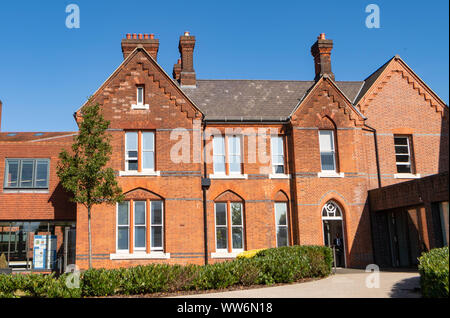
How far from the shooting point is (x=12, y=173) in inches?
934

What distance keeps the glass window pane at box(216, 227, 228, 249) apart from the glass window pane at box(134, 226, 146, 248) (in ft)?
11.7

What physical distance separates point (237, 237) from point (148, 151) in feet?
19.5

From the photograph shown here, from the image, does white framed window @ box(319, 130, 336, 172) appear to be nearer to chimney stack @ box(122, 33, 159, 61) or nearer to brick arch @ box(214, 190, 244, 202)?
brick arch @ box(214, 190, 244, 202)

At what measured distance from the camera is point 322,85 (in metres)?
23.9

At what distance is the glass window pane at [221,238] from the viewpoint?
73.9 feet

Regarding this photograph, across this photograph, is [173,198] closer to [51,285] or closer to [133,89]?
[133,89]

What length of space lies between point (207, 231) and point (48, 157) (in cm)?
911

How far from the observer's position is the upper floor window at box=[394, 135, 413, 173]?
24484 millimetres

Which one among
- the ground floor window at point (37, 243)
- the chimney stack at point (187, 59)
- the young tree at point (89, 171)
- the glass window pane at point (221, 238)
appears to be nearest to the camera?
the young tree at point (89, 171)

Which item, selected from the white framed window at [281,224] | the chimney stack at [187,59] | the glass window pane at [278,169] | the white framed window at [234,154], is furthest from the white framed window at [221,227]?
the chimney stack at [187,59]

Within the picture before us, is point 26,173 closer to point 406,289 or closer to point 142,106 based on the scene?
point 142,106

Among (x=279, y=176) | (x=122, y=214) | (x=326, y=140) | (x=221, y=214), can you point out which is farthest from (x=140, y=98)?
(x=326, y=140)

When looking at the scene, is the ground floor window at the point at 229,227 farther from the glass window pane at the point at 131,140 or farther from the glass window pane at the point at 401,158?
the glass window pane at the point at 401,158

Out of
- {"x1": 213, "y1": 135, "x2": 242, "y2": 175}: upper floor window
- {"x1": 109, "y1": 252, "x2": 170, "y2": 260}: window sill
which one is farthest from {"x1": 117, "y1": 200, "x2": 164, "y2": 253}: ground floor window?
{"x1": 213, "y1": 135, "x2": 242, "y2": 175}: upper floor window
